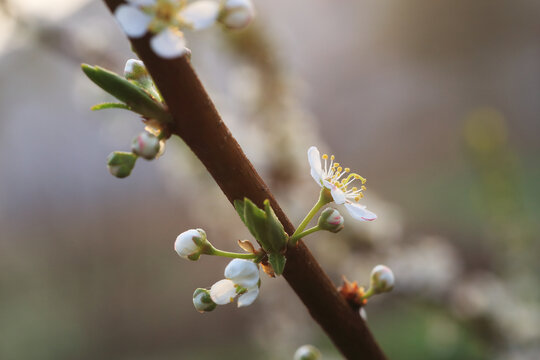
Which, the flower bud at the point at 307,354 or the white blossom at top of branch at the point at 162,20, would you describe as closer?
the white blossom at top of branch at the point at 162,20

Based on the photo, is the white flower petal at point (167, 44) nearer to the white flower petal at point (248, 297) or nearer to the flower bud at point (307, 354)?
the white flower petal at point (248, 297)

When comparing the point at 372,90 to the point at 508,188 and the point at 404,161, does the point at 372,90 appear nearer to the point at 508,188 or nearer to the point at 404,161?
the point at 404,161

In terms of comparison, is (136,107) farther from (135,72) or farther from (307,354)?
(307,354)

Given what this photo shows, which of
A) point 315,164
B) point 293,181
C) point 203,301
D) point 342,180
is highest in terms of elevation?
point 293,181

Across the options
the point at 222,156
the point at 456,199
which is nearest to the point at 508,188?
the point at 222,156

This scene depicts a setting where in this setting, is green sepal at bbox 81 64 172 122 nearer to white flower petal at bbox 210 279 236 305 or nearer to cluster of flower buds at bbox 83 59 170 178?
cluster of flower buds at bbox 83 59 170 178

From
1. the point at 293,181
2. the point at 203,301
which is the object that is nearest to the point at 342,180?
the point at 203,301

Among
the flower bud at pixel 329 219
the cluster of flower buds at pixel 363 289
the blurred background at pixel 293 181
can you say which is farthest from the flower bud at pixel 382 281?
the blurred background at pixel 293 181
